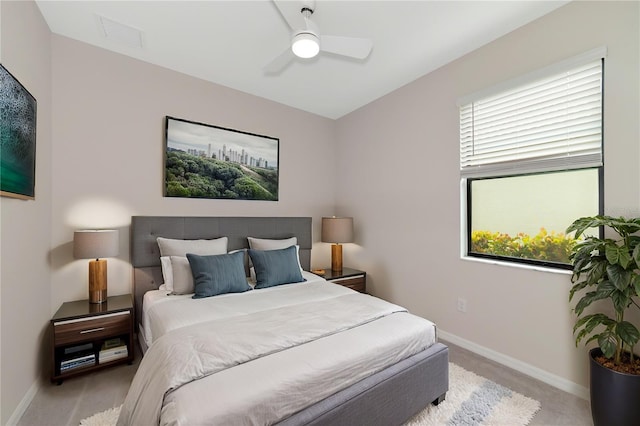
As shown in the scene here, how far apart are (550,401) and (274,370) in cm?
205

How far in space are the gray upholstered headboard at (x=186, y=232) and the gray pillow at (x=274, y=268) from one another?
50 centimetres

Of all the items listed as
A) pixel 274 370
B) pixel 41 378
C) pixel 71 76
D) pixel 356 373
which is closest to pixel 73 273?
pixel 41 378

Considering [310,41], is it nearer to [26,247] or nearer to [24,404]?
[26,247]

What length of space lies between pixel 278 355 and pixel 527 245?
7.64 ft

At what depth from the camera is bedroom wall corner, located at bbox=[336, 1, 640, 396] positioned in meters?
1.92

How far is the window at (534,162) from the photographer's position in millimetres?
2090

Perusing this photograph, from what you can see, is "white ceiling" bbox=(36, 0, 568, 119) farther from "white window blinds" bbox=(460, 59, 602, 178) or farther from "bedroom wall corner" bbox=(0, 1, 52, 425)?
"white window blinds" bbox=(460, 59, 602, 178)

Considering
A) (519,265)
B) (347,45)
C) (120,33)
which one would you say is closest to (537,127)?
(519,265)

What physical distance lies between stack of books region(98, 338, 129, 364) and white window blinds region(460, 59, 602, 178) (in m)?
3.50

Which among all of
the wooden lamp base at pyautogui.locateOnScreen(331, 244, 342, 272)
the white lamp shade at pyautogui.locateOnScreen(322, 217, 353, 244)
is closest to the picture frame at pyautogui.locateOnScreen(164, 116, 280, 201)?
the white lamp shade at pyautogui.locateOnScreen(322, 217, 353, 244)

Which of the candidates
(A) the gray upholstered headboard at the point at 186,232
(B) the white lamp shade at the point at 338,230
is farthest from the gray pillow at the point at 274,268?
(B) the white lamp shade at the point at 338,230

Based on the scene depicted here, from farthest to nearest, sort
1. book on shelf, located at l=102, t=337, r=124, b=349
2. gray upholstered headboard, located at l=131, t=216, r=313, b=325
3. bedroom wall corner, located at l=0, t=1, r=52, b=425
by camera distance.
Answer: gray upholstered headboard, located at l=131, t=216, r=313, b=325 < book on shelf, located at l=102, t=337, r=124, b=349 < bedroom wall corner, located at l=0, t=1, r=52, b=425

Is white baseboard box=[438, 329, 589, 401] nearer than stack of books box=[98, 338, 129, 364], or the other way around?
white baseboard box=[438, 329, 589, 401]

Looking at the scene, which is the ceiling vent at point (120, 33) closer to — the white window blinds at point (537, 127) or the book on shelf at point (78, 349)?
the book on shelf at point (78, 349)
